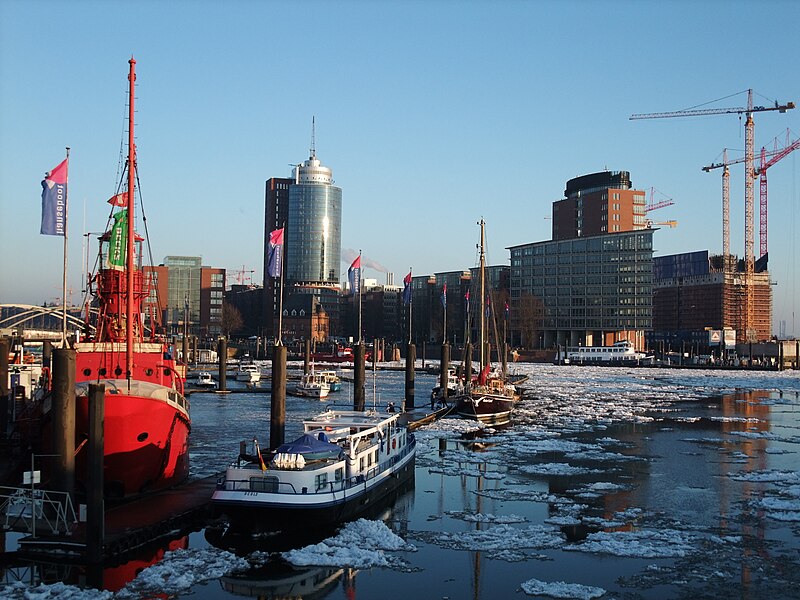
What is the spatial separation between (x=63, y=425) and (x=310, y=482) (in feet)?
30.2

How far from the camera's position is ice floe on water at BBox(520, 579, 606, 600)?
2489 cm

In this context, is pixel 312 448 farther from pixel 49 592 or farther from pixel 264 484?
pixel 49 592

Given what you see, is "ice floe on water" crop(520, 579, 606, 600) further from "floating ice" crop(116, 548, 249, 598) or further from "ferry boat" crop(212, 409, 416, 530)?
"floating ice" crop(116, 548, 249, 598)

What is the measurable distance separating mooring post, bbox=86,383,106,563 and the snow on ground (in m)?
6.42

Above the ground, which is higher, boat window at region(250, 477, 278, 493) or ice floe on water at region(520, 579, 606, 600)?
boat window at region(250, 477, 278, 493)

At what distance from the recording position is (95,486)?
2570cm

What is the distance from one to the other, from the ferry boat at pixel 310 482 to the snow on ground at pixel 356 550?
1.24 m

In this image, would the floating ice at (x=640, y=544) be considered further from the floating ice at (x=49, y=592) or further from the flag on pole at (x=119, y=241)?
the flag on pole at (x=119, y=241)

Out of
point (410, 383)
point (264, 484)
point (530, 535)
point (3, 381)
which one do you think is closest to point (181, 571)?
point (264, 484)

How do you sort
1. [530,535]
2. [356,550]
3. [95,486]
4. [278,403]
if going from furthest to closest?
[278,403]
[530,535]
[356,550]
[95,486]

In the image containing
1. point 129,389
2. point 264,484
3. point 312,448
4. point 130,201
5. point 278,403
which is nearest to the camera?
point 264,484

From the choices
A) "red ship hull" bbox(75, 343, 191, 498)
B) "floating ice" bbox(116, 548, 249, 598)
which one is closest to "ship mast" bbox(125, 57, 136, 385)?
"red ship hull" bbox(75, 343, 191, 498)

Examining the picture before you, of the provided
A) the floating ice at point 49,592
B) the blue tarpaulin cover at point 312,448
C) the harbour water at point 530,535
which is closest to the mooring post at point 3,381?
the harbour water at point 530,535

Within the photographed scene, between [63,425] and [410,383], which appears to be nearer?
[63,425]
